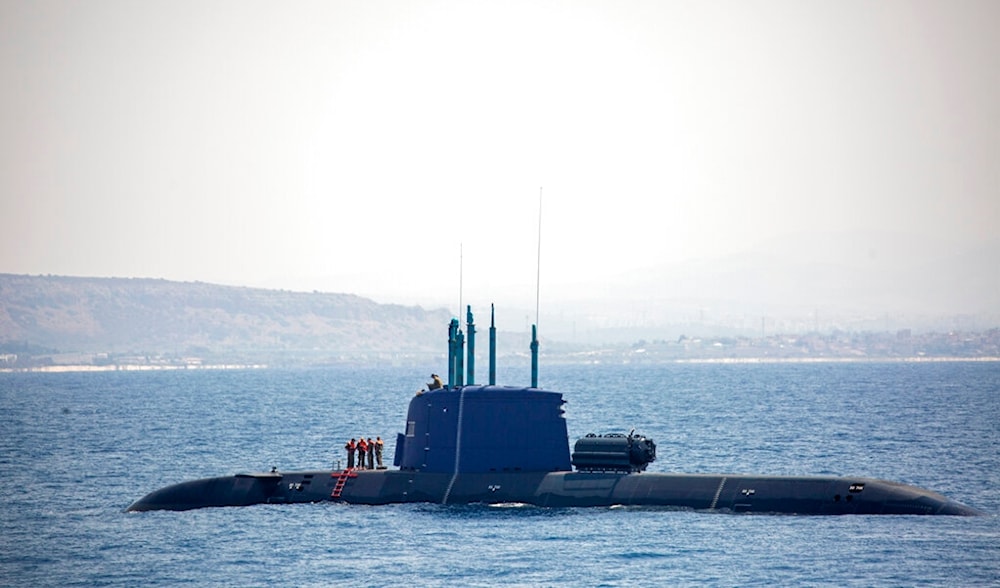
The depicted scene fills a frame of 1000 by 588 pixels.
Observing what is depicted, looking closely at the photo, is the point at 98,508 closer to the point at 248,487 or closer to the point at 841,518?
the point at 248,487

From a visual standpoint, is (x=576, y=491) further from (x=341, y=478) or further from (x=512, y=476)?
(x=341, y=478)

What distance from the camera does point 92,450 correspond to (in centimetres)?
7894

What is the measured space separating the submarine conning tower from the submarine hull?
469mm

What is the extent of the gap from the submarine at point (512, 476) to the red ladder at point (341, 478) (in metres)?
0.03

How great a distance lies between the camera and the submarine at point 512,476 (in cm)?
4478

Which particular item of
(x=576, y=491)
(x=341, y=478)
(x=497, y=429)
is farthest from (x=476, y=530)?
(x=341, y=478)

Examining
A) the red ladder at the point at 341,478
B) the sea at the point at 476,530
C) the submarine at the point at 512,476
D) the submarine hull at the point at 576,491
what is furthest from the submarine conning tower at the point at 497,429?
the red ladder at the point at 341,478

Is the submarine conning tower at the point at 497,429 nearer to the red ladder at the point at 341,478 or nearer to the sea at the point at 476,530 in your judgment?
the sea at the point at 476,530

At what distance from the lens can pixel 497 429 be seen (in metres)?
46.7

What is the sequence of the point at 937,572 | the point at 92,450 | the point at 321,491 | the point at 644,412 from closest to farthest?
the point at 937,572
the point at 321,491
the point at 92,450
the point at 644,412

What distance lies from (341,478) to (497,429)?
6.24 metres

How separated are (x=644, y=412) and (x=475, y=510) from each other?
70.8 meters

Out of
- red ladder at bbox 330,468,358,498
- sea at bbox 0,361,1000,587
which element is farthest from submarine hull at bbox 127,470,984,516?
sea at bbox 0,361,1000,587

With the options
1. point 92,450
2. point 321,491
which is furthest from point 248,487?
point 92,450
